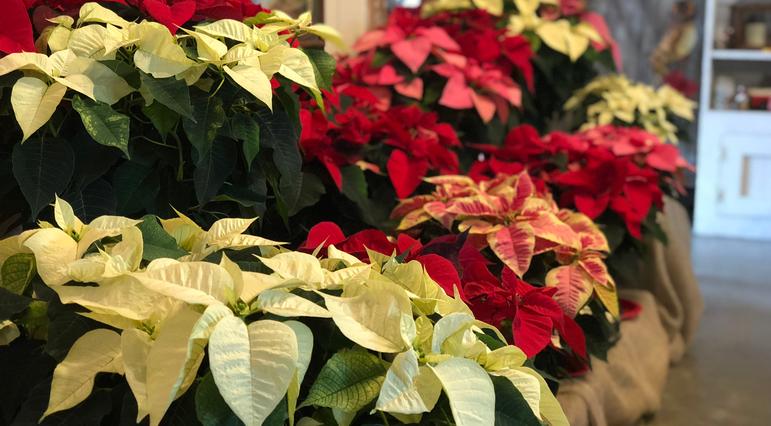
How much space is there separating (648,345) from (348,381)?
134cm

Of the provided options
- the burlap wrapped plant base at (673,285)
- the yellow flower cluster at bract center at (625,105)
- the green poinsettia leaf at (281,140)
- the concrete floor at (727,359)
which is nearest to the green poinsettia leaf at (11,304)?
the green poinsettia leaf at (281,140)

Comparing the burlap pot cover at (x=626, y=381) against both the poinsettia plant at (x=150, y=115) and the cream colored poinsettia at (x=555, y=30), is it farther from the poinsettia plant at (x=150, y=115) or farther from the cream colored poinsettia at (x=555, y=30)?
the cream colored poinsettia at (x=555, y=30)

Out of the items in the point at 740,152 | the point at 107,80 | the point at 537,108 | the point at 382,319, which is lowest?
the point at 740,152

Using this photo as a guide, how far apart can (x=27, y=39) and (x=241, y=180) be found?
0.89 ft

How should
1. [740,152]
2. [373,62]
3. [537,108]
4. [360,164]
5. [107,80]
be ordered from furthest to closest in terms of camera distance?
[740,152] < [537,108] < [373,62] < [360,164] < [107,80]

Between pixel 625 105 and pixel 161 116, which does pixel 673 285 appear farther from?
pixel 161 116

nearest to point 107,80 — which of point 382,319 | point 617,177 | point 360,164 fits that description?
point 382,319

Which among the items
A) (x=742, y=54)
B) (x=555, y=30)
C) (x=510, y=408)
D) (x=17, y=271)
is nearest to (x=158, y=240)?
(x=17, y=271)

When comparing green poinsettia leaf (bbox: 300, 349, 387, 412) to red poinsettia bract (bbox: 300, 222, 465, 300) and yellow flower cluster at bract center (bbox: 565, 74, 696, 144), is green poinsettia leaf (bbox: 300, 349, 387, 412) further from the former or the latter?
yellow flower cluster at bract center (bbox: 565, 74, 696, 144)

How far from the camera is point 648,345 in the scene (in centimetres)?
182

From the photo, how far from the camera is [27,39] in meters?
0.88

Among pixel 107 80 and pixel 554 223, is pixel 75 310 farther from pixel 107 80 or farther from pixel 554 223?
pixel 554 223

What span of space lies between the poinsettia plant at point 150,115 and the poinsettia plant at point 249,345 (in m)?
0.14

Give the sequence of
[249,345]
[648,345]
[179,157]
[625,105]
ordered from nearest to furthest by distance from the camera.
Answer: [249,345] → [179,157] → [648,345] → [625,105]
